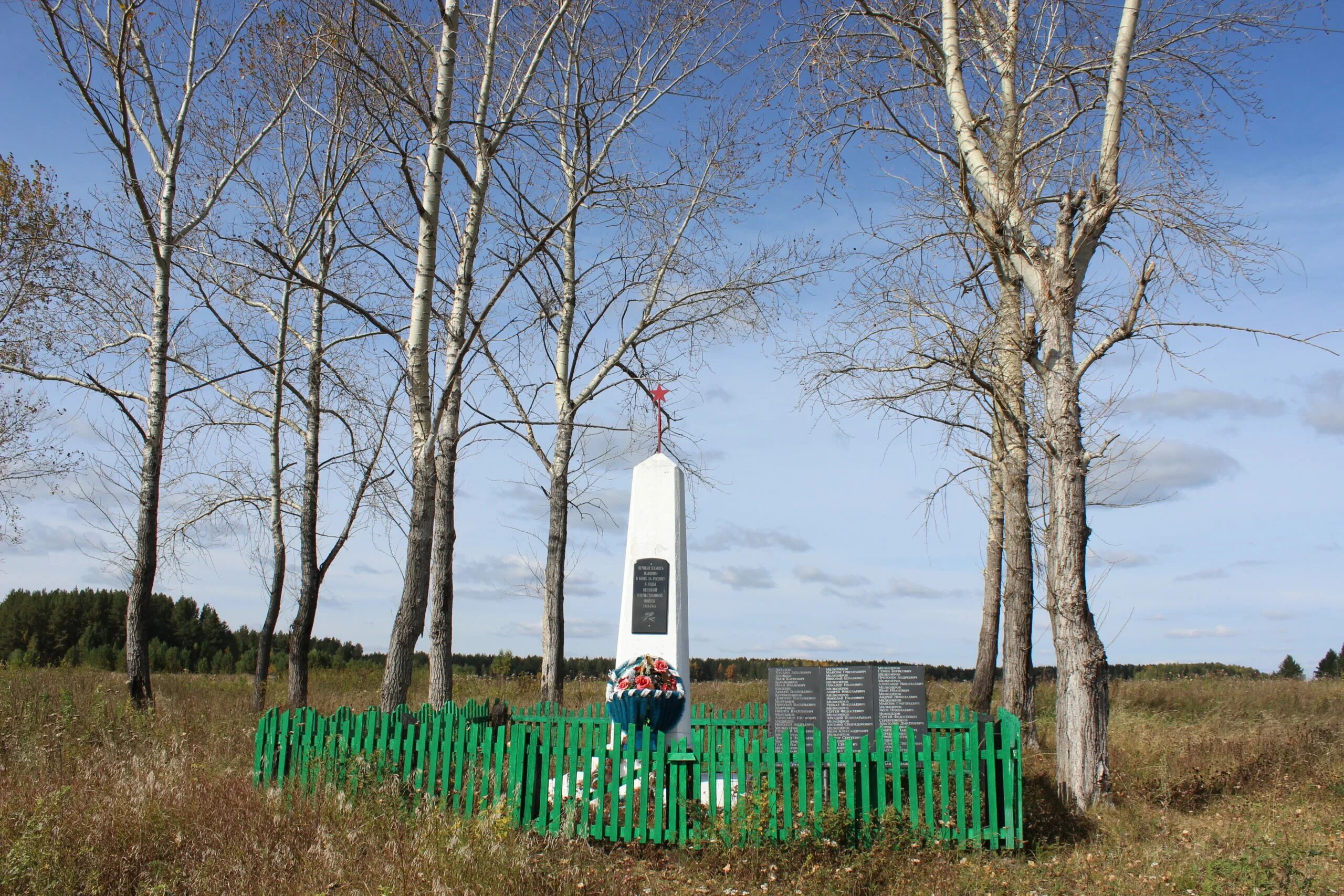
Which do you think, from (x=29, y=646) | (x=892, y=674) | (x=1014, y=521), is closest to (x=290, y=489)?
(x=892, y=674)

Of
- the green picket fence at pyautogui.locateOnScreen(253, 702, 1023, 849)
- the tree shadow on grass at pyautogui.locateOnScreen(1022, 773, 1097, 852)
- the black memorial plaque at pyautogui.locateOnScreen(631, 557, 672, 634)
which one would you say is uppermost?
the black memorial plaque at pyautogui.locateOnScreen(631, 557, 672, 634)

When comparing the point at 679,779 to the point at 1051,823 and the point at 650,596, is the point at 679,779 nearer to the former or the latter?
the point at 650,596

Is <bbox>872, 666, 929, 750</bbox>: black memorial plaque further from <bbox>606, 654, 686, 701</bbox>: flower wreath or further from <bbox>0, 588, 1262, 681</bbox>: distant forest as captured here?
<bbox>0, 588, 1262, 681</bbox>: distant forest

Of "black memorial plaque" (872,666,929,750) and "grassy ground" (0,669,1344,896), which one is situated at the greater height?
"black memorial plaque" (872,666,929,750)

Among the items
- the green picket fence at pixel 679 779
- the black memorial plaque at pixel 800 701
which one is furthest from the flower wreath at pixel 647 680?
the green picket fence at pixel 679 779

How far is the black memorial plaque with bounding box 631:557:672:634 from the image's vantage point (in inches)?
409

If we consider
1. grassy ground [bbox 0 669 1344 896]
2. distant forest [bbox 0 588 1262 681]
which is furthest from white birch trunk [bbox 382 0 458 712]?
distant forest [bbox 0 588 1262 681]

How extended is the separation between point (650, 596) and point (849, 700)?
95.0 inches

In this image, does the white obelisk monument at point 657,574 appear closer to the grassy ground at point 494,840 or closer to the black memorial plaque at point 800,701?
the black memorial plaque at point 800,701

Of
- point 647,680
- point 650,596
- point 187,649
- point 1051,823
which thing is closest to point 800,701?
point 647,680

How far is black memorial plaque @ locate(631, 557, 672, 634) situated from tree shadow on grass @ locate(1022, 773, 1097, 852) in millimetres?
4032

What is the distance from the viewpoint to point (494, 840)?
610 centimetres

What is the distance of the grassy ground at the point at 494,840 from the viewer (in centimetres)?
567

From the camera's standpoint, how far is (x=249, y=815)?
6473 millimetres
